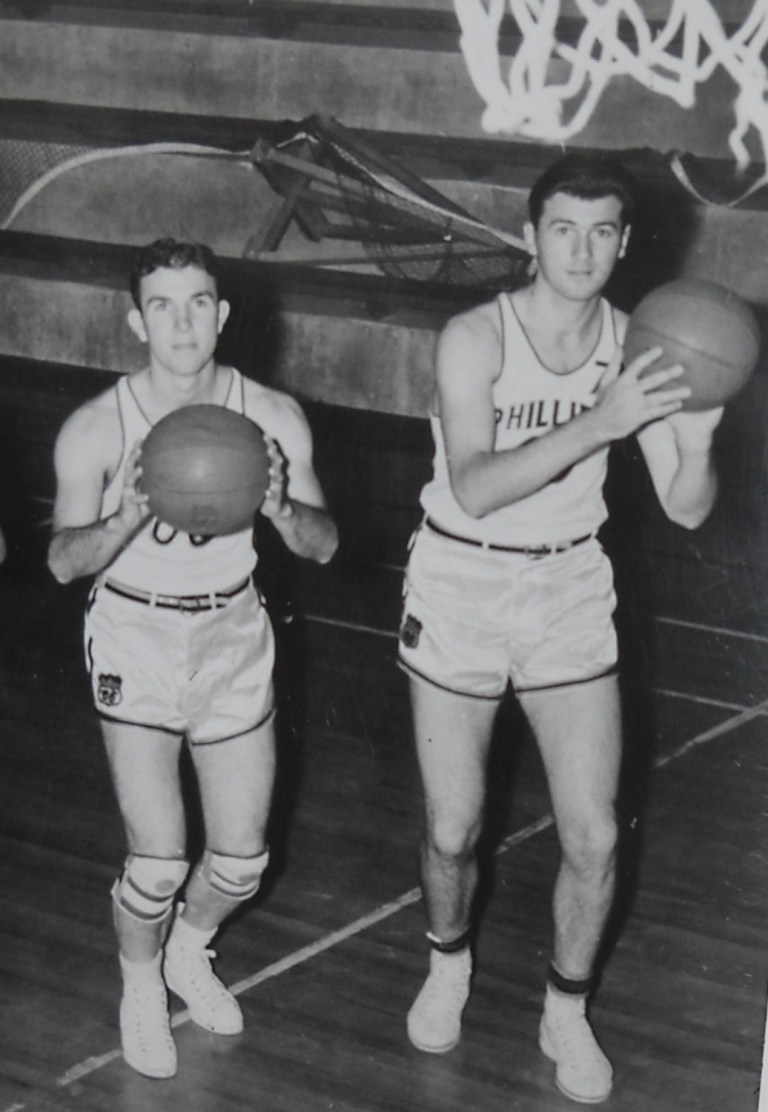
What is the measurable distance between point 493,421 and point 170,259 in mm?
781

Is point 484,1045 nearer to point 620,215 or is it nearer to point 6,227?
point 620,215

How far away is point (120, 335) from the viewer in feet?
31.8

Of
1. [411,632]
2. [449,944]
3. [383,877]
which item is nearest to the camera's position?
[411,632]

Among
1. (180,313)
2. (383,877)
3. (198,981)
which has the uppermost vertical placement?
(180,313)

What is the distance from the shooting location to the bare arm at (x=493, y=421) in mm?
2994

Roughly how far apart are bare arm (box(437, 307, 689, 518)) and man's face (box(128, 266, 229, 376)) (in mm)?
515

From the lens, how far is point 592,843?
3.24 metres

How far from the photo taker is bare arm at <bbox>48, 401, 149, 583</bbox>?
3.19 meters

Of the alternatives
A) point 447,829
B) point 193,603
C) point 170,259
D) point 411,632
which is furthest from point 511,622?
point 170,259

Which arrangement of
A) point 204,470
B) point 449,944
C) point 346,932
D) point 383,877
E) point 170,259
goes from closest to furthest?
point 204,470
point 170,259
point 449,944
point 346,932
point 383,877

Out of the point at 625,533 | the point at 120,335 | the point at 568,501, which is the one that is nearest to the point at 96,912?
the point at 568,501

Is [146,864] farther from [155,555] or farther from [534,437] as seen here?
[534,437]

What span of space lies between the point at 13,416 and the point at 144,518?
241 inches

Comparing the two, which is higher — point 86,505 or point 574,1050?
point 86,505
